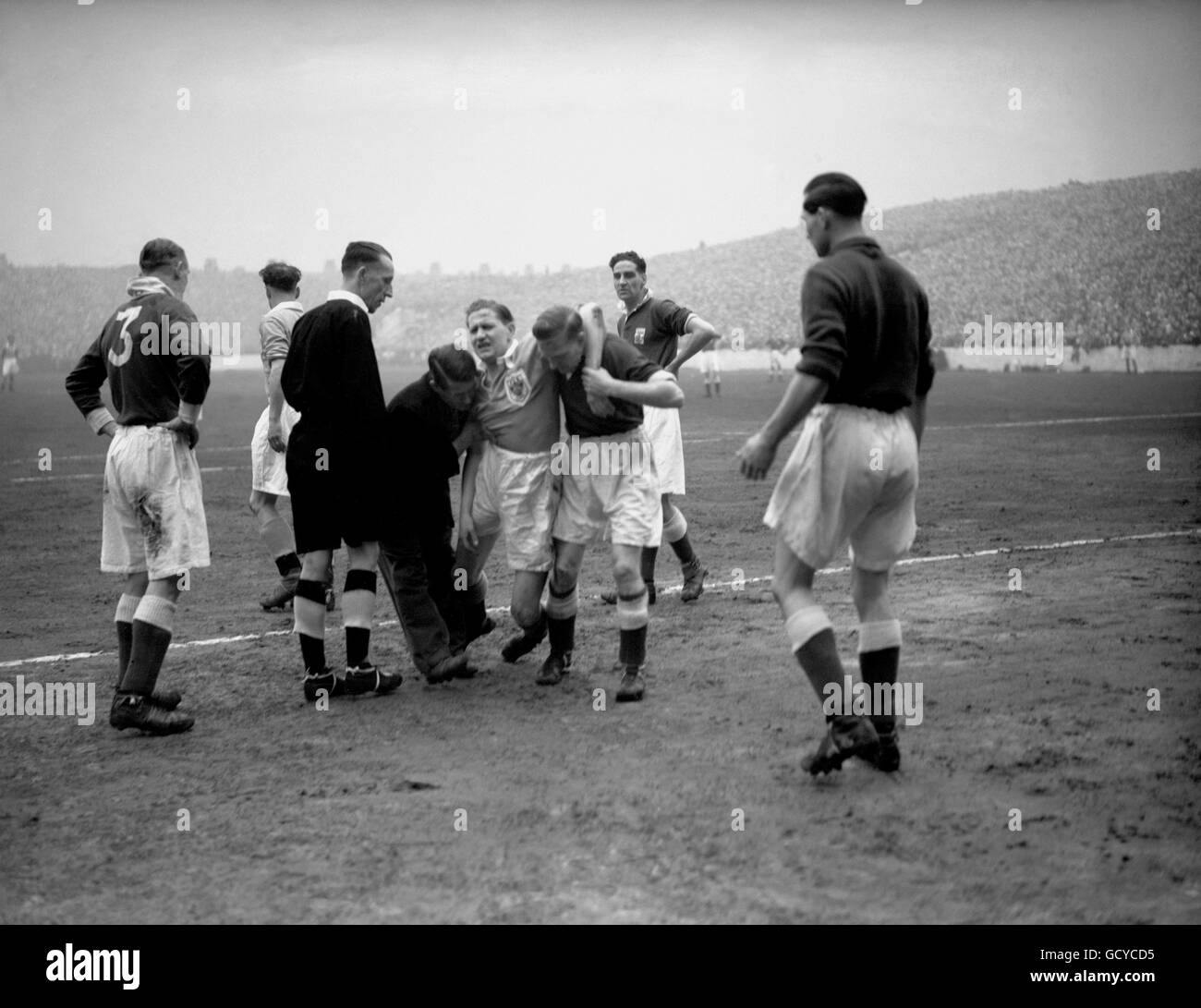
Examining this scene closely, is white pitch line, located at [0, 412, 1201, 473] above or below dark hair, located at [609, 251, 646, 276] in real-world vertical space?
below

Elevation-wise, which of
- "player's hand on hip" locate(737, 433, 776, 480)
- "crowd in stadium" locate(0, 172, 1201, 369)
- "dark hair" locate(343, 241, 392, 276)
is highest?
"crowd in stadium" locate(0, 172, 1201, 369)

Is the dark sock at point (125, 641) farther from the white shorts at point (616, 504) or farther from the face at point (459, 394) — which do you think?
the white shorts at point (616, 504)

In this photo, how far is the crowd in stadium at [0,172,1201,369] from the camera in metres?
55.1

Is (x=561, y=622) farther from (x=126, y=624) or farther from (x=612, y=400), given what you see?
(x=126, y=624)

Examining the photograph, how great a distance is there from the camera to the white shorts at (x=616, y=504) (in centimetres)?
699

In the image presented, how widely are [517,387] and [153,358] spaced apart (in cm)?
170

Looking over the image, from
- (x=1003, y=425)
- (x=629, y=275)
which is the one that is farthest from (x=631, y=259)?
(x=1003, y=425)

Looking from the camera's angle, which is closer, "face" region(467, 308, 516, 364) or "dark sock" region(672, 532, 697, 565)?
"face" region(467, 308, 516, 364)

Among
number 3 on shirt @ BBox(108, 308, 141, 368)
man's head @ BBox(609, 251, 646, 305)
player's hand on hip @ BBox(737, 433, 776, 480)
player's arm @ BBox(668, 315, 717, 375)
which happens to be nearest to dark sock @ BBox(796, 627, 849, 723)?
player's hand on hip @ BBox(737, 433, 776, 480)

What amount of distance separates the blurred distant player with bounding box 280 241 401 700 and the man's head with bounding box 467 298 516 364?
0.47 m

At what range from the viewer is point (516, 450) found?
23.7ft

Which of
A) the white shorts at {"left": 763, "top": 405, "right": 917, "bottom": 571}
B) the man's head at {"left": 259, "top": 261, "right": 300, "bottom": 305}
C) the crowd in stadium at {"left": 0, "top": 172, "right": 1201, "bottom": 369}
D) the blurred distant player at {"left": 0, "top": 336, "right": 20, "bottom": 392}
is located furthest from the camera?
the crowd in stadium at {"left": 0, "top": 172, "right": 1201, "bottom": 369}

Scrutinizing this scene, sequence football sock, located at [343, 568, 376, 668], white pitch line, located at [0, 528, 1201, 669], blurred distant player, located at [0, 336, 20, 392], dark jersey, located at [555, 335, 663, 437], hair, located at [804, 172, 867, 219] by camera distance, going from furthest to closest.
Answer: blurred distant player, located at [0, 336, 20, 392] < white pitch line, located at [0, 528, 1201, 669] < football sock, located at [343, 568, 376, 668] < dark jersey, located at [555, 335, 663, 437] < hair, located at [804, 172, 867, 219]

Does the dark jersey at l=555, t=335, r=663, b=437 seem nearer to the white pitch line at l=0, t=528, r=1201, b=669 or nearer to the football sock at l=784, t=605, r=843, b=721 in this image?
the football sock at l=784, t=605, r=843, b=721
